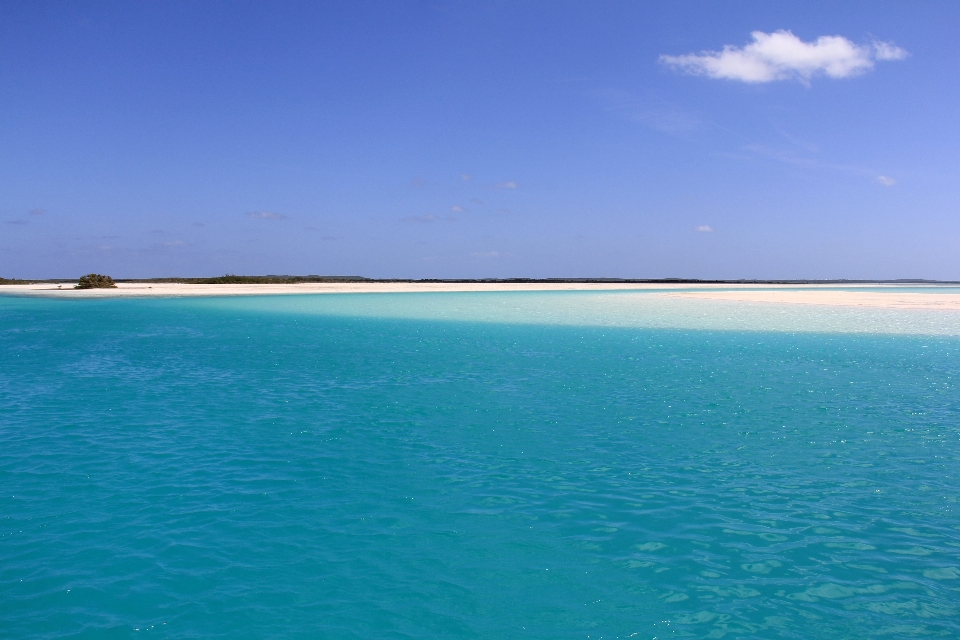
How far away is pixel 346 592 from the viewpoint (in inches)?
249

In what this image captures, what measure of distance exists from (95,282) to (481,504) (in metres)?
85.9

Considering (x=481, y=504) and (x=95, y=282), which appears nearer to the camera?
(x=481, y=504)

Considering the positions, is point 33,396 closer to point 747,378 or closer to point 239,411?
point 239,411

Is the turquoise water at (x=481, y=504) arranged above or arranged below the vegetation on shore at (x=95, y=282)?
below

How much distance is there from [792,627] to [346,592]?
4.25 m

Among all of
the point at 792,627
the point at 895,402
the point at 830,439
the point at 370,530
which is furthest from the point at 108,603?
the point at 895,402

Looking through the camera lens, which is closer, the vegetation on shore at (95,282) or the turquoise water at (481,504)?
the turquoise water at (481,504)

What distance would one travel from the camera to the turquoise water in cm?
599

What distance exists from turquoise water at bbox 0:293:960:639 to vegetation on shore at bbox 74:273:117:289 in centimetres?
6885

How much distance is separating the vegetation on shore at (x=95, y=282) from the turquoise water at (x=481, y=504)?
226 feet

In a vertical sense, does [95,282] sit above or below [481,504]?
above

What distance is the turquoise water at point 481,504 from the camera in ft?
19.6

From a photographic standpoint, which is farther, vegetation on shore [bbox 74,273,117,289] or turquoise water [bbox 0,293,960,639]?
vegetation on shore [bbox 74,273,117,289]

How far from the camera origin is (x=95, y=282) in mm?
79000
